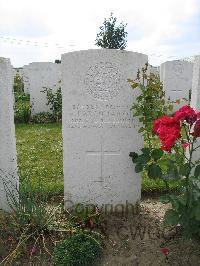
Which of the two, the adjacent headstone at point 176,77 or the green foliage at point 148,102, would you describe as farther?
the adjacent headstone at point 176,77

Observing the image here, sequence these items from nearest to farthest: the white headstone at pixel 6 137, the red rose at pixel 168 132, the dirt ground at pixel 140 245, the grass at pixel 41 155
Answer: the red rose at pixel 168 132 < the dirt ground at pixel 140 245 < the white headstone at pixel 6 137 < the grass at pixel 41 155

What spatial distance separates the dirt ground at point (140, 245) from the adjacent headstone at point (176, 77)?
22.7 feet

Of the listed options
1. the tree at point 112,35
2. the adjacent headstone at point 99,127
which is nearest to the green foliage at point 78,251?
the adjacent headstone at point 99,127

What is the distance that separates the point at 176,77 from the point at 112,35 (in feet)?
47.1

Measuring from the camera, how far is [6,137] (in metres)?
3.44

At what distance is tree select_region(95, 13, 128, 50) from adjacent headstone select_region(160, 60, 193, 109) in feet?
44.8

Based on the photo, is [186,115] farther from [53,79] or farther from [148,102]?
[53,79]

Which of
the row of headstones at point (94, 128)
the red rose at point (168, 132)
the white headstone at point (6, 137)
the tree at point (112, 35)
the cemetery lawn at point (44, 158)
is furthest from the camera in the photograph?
the tree at point (112, 35)

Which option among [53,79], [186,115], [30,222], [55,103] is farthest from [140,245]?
[53,79]

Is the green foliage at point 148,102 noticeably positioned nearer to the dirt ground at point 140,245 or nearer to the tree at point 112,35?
the dirt ground at point 140,245

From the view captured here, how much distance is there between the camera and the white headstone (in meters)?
3.30

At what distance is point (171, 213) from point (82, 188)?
141 centimetres

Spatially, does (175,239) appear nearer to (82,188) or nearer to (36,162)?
(82,188)

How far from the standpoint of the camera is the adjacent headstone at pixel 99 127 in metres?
3.44
